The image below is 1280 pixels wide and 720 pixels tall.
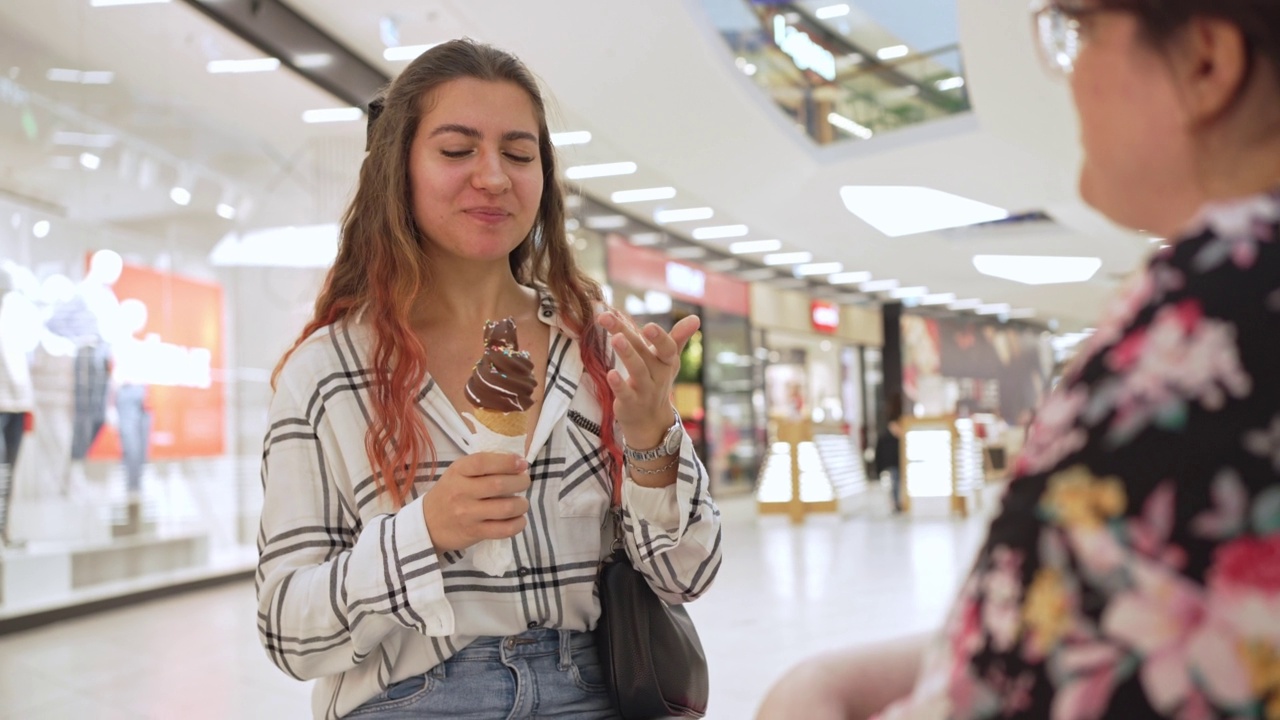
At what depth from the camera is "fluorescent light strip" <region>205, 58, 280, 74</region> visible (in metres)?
7.62

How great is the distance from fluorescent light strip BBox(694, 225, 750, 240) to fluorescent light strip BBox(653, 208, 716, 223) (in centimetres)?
64

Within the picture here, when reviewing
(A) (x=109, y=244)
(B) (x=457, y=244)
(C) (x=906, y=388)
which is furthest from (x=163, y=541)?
(C) (x=906, y=388)

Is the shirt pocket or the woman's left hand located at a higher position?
the woman's left hand

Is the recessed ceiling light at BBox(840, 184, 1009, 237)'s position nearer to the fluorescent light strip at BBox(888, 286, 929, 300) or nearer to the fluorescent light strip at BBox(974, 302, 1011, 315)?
the fluorescent light strip at BBox(888, 286, 929, 300)

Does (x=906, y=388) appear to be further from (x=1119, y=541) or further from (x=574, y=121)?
(x=1119, y=541)

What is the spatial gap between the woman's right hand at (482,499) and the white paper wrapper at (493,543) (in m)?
0.09


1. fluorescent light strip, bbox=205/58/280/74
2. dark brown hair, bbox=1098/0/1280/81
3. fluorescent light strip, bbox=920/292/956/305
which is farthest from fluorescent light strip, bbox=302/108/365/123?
fluorescent light strip, bbox=920/292/956/305

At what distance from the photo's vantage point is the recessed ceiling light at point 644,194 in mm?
12844

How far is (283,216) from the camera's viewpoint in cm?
888

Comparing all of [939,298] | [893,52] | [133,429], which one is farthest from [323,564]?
[939,298]

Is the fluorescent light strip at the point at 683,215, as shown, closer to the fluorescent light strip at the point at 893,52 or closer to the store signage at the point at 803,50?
the store signage at the point at 803,50

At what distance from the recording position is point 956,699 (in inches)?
20.8

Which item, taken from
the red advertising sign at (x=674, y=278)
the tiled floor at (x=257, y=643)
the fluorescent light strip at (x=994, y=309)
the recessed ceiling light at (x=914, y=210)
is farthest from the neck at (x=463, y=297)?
the fluorescent light strip at (x=994, y=309)

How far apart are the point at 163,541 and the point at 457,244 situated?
21.6 feet
